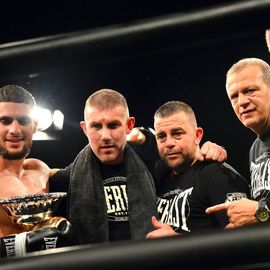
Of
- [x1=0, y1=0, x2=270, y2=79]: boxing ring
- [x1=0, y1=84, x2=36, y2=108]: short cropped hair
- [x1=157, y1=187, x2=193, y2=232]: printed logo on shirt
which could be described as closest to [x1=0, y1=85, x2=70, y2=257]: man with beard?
[x1=0, y1=84, x2=36, y2=108]: short cropped hair

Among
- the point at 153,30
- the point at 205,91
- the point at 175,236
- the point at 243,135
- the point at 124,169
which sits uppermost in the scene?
the point at 205,91

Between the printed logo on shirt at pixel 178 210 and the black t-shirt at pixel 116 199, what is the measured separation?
163mm

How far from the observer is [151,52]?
8.8 inches

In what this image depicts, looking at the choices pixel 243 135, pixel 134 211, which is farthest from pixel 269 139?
pixel 243 135

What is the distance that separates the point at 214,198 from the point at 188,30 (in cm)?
127

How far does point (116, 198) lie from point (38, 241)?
0.54 meters

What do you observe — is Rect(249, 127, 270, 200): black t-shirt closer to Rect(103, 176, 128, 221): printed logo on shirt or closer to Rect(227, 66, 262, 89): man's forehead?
Rect(227, 66, 262, 89): man's forehead

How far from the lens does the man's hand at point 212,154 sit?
155 cm

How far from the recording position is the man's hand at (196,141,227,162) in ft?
5.08

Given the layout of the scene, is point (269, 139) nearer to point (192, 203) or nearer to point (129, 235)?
point (192, 203)

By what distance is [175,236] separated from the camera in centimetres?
19

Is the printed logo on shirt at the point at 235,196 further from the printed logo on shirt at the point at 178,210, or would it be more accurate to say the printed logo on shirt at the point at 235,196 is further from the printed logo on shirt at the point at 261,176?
the printed logo on shirt at the point at 178,210

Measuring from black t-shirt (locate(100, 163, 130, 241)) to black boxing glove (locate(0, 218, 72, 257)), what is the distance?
1.34 ft

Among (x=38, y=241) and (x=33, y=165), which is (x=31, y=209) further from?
(x=33, y=165)
